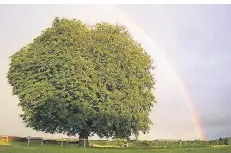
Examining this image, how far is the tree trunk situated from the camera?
51.6 m

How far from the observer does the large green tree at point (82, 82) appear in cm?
5112

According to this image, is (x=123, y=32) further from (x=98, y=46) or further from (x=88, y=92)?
(x=88, y=92)

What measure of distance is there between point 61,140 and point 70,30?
43.5 feet

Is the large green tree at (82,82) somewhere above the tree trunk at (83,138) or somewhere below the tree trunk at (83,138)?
above

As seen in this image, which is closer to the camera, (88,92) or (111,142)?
(88,92)

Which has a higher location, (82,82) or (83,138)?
(82,82)

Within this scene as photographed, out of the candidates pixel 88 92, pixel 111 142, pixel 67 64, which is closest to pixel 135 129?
pixel 111 142

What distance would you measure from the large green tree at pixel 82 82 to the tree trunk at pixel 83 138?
138 millimetres

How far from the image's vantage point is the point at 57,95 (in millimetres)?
51281

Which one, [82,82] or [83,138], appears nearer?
[82,82]

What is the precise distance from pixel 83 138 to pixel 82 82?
7199mm

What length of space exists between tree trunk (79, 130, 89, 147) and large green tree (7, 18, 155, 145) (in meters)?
0.14

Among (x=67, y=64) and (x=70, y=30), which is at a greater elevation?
(x=70, y=30)

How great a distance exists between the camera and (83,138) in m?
53.9
